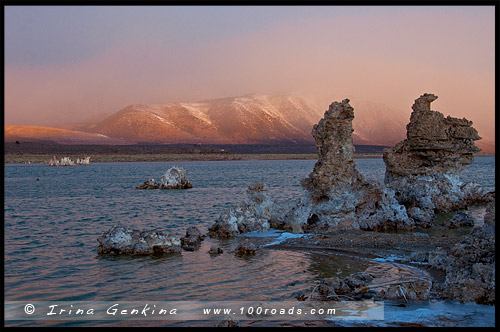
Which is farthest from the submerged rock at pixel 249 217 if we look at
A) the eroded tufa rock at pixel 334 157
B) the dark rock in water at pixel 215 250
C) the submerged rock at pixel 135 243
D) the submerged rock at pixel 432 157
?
the submerged rock at pixel 432 157

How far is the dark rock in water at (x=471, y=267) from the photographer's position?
28.9 ft

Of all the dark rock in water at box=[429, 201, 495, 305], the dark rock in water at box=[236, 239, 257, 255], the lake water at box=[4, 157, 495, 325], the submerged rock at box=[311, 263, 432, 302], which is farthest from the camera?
the dark rock in water at box=[236, 239, 257, 255]

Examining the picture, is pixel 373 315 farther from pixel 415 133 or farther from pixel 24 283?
pixel 415 133

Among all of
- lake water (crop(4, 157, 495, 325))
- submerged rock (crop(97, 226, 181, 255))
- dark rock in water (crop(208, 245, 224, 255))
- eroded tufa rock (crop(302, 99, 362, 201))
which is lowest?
lake water (crop(4, 157, 495, 325))

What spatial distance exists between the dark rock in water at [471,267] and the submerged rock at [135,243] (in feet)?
23.0

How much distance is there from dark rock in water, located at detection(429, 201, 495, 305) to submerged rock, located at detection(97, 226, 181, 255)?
23.0 ft

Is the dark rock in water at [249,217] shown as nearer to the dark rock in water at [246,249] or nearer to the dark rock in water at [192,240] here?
the dark rock in water at [192,240]

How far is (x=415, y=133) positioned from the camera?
2491 cm

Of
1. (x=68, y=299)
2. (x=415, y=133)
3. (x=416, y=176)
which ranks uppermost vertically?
(x=415, y=133)

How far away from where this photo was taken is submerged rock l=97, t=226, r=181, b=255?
14.0 m

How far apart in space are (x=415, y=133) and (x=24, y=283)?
64.3ft

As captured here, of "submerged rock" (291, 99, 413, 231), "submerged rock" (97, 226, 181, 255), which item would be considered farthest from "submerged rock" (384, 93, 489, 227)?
"submerged rock" (97, 226, 181, 255)

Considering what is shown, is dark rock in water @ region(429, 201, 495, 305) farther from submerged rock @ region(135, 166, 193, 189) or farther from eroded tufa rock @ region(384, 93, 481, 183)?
submerged rock @ region(135, 166, 193, 189)

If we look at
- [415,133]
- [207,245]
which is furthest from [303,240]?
[415,133]
